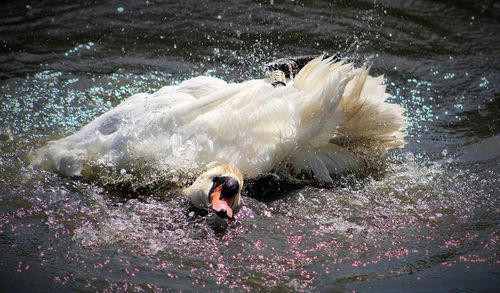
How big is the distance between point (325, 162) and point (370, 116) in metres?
0.54

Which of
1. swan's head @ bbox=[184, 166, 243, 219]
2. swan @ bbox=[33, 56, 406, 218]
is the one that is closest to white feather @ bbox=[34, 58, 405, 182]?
swan @ bbox=[33, 56, 406, 218]

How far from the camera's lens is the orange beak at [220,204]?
4.77 metres

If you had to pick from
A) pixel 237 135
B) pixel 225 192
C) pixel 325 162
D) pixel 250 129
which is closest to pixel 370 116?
pixel 325 162

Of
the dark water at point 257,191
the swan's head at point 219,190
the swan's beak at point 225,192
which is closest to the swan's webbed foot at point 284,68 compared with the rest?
the dark water at point 257,191

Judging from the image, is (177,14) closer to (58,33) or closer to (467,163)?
(58,33)

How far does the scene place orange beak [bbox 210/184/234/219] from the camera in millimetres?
4773

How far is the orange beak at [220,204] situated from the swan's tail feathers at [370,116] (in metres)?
A: 1.28

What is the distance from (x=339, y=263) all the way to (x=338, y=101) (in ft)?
4.17

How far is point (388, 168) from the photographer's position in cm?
630

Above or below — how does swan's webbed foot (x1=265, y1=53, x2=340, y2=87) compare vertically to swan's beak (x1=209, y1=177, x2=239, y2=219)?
above

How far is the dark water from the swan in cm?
25

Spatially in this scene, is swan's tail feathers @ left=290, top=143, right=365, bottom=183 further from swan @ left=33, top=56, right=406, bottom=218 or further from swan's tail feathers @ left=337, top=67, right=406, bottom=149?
swan's tail feathers @ left=337, top=67, right=406, bottom=149

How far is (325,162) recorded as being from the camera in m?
5.77

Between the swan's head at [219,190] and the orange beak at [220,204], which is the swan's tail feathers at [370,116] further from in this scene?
the orange beak at [220,204]
